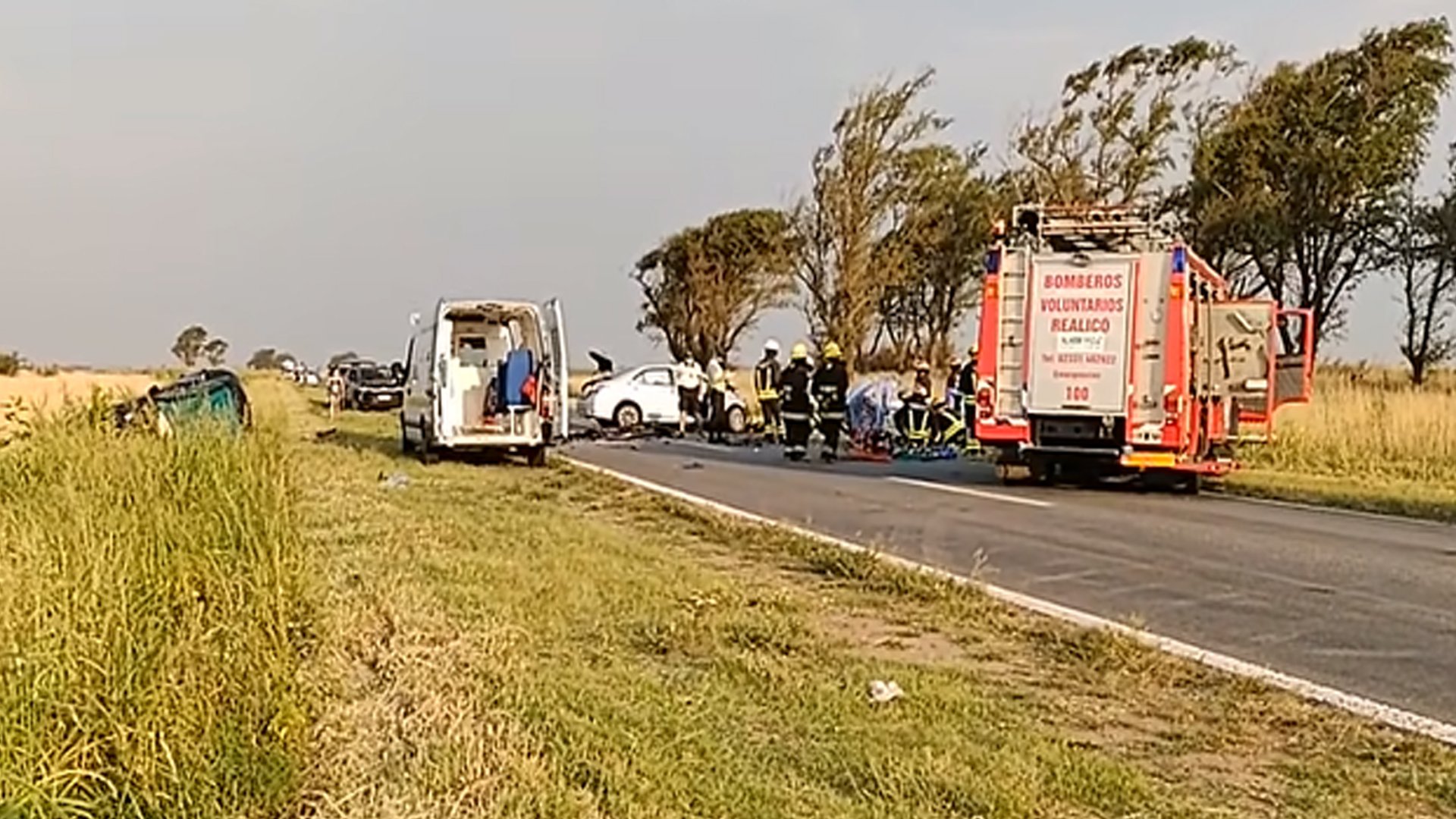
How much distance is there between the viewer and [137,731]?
5234 millimetres

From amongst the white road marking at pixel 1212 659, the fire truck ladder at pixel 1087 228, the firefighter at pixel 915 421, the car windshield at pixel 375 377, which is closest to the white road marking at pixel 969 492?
the fire truck ladder at pixel 1087 228

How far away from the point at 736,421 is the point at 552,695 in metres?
27.2

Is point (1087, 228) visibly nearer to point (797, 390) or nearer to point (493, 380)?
point (797, 390)

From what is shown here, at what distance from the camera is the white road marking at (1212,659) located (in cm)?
678

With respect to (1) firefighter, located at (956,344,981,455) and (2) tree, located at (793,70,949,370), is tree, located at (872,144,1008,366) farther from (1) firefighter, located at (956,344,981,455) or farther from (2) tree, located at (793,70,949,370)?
(1) firefighter, located at (956,344,981,455)

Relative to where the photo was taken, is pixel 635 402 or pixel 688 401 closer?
pixel 688 401

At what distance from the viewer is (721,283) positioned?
198 feet

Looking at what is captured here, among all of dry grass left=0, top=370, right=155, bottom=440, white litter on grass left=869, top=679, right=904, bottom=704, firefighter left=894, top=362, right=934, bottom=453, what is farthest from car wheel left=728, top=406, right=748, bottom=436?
white litter on grass left=869, top=679, right=904, bottom=704

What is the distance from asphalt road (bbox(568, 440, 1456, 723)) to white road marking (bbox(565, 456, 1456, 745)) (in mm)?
122

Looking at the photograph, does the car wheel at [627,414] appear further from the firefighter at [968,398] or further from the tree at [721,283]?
the tree at [721,283]

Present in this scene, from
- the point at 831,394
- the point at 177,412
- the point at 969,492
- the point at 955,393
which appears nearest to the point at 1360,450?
the point at 955,393

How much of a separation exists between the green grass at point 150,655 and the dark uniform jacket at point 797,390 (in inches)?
578

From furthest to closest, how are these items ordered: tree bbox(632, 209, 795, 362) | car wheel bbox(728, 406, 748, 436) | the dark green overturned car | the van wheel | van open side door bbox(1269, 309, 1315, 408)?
tree bbox(632, 209, 795, 362)
car wheel bbox(728, 406, 748, 436)
the van wheel
van open side door bbox(1269, 309, 1315, 408)
the dark green overturned car

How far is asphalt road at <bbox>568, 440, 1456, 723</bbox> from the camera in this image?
8461 mm
